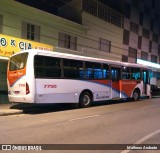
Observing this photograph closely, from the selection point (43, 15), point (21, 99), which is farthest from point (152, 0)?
point (21, 99)

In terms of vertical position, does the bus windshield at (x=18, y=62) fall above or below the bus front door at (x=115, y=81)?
above

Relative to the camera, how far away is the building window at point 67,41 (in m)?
25.0

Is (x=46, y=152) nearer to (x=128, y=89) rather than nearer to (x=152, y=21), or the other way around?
(x=128, y=89)

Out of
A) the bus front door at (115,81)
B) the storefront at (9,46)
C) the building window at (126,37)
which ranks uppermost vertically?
the building window at (126,37)

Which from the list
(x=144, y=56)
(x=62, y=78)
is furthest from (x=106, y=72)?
(x=144, y=56)

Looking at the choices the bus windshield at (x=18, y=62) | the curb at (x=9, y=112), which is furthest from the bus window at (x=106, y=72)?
the curb at (x=9, y=112)

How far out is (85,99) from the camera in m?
17.1

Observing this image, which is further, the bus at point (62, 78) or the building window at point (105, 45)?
the building window at point (105, 45)

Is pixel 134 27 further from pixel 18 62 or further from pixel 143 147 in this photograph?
pixel 143 147

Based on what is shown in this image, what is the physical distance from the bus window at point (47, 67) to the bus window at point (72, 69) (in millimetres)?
543

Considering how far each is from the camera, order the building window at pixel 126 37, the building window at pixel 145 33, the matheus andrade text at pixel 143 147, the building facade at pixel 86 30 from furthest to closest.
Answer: the building window at pixel 145 33, the building window at pixel 126 37, the building facade at pixel 86 30, the matheus andrade text at pixel 143 147

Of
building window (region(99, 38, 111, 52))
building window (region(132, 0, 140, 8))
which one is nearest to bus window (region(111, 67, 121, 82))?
building window (region(99, 38, 111, 52))

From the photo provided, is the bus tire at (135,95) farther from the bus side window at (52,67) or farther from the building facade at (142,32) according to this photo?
the building facade at (142,32)

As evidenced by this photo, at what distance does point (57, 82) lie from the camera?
590 inches
